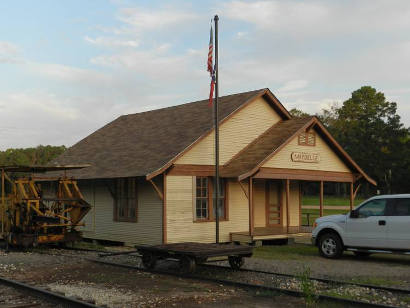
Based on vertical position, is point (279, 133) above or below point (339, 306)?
above

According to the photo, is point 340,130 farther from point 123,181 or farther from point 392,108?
point 123,181

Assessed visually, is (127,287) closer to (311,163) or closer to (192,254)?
(192,254)

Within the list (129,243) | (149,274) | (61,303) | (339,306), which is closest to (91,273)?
(149,274)

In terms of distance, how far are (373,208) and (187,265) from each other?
248 inches

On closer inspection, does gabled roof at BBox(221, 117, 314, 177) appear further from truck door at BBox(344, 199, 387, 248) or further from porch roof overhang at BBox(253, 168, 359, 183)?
truck door at BBox(344, 199, 387, 248)

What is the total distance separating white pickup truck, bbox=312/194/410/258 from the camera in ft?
48.3

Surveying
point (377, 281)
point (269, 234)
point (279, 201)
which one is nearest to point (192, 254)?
point (377, 281)

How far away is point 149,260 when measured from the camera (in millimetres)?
13352

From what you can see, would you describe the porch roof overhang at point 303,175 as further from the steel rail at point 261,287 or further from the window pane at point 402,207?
the steel rail at point 261,287

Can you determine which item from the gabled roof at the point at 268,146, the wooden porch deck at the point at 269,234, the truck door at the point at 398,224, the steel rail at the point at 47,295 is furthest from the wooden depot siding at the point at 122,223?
the steel rail at the point at 47,295

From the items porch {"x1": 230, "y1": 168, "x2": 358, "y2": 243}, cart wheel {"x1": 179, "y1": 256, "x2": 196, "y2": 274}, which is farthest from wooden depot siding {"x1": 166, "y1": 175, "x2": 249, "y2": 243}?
cart wheel {"x1": 179, "y1": 256, "x2": 196, "y2": 274}

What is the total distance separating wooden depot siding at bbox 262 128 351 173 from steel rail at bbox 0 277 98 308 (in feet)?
37.9

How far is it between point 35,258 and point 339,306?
10028 millimetres

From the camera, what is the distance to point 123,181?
2153 centimetres
